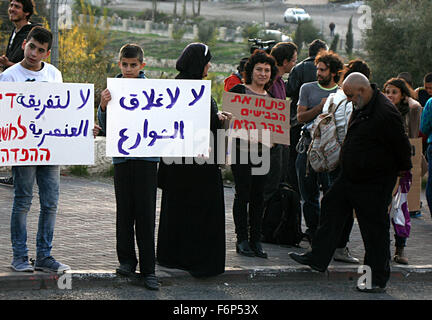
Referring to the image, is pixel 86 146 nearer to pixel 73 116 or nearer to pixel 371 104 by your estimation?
pixel 73 116

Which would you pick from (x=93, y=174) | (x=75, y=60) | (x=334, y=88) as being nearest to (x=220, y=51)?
(x=75, y=60)

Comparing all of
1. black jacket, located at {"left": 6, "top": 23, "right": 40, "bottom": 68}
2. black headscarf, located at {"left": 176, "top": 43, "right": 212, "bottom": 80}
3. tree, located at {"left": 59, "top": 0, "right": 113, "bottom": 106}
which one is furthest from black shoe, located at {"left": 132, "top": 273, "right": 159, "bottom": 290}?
tree, located at {"left": 59, "top": 0, "right": 113, "bottom": 106}

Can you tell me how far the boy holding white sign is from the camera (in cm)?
711

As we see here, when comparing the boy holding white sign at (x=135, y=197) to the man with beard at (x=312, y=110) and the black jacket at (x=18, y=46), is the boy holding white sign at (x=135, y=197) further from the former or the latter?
the black jacket at (x=18, y=46)

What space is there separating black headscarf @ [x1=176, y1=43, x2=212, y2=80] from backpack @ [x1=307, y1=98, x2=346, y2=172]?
1.42 metres

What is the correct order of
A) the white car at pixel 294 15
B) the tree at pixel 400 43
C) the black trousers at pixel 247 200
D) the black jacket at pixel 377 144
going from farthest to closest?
1. the white car at pixel 294 15
2. the tree at pixel 400 43
3. the black trousers at pixel 247 200
4. the black jacket at pixel 377 144

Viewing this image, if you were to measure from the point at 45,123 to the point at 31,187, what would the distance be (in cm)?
53

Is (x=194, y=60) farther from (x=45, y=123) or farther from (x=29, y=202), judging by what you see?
(x=29, y=202)

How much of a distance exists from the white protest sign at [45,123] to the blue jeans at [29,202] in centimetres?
14

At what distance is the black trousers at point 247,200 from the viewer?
8.41m

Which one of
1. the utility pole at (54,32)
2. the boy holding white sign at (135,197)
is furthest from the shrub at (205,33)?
the boy holding white sign at (135,197)

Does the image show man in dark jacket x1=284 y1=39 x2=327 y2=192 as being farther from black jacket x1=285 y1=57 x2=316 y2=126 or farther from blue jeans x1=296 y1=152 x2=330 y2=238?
blue jeans x1=296 y1=152 x2=330 y2=238

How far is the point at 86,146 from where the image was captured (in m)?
7.12

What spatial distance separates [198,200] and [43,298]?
5.45 ft
